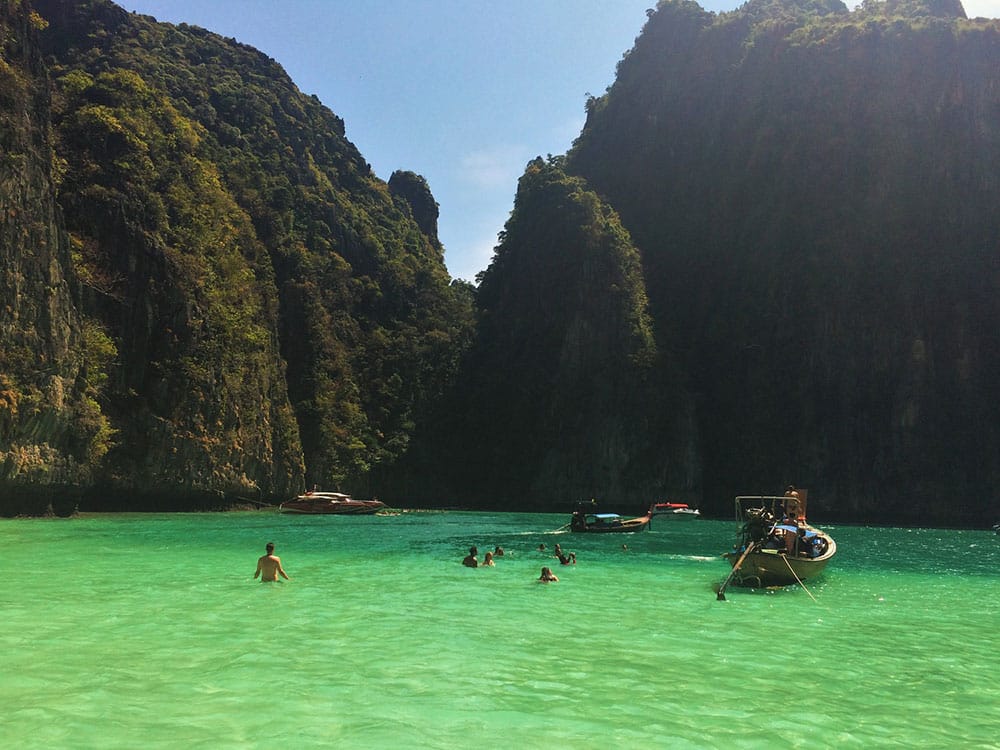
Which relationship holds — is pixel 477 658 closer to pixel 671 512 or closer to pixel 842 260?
pixel 671 512

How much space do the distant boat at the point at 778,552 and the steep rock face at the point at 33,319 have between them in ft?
120

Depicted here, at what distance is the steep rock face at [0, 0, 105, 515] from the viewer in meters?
36.5

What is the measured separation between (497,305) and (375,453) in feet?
97.5

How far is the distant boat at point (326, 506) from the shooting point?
5644 cm

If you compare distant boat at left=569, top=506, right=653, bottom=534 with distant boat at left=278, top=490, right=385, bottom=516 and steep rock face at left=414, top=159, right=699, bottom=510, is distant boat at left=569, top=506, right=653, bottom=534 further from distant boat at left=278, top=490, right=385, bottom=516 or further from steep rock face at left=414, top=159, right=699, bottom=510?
steep rock face at left=414, top=159, right=699, bottom=510

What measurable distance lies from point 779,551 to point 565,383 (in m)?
61.1

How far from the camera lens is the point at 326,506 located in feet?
186

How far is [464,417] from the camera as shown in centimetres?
8775

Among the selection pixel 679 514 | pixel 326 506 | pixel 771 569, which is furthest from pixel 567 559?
pixel 679 514

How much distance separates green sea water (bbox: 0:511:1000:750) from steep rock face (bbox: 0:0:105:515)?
1745 centimetres

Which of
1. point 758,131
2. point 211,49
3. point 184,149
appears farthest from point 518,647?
point 211,49

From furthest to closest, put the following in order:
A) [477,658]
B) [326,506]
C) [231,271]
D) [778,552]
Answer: [231,271], [326,506], [778,552], [477,658]

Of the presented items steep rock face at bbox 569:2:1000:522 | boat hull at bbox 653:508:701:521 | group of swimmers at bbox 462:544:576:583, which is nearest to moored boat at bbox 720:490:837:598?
group of swimmers at bbox 462:544:576:583

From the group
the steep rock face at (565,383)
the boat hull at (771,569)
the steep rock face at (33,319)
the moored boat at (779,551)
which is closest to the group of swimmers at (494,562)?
the moored boat at (779,551)
